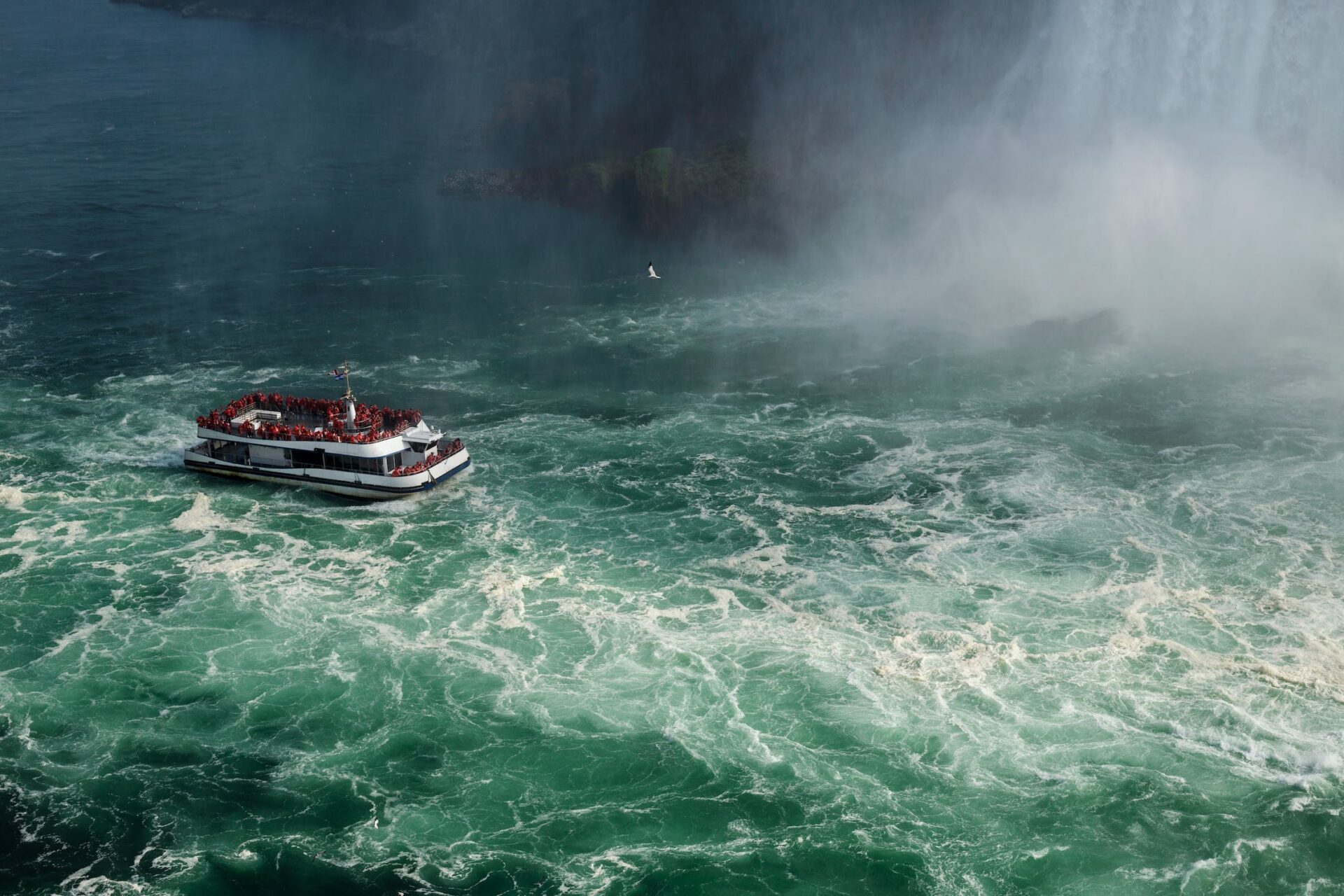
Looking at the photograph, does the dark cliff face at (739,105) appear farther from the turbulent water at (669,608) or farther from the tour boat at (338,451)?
the tour boat at (338,451)

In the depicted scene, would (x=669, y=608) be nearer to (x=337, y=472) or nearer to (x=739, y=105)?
(x=337, y=472)

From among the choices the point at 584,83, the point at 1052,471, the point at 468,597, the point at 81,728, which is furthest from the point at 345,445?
the point at 584,83

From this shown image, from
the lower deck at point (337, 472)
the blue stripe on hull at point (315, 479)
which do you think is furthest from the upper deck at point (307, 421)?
the blue stripe on hull at point (315, 479)

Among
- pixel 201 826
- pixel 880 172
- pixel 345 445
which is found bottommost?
pixel 201 826

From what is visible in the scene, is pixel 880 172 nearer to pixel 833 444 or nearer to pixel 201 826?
pixel 833 444

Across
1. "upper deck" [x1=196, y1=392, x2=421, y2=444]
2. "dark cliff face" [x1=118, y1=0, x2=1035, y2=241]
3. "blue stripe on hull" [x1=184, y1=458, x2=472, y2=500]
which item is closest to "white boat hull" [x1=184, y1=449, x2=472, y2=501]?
"blue stripe on hull" [x1=184, y1=458, x2=472, y2=500]

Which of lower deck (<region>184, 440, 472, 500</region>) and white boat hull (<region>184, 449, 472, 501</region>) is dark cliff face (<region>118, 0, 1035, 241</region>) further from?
lower deck (<region>184, 440, 472, 500</region>)
